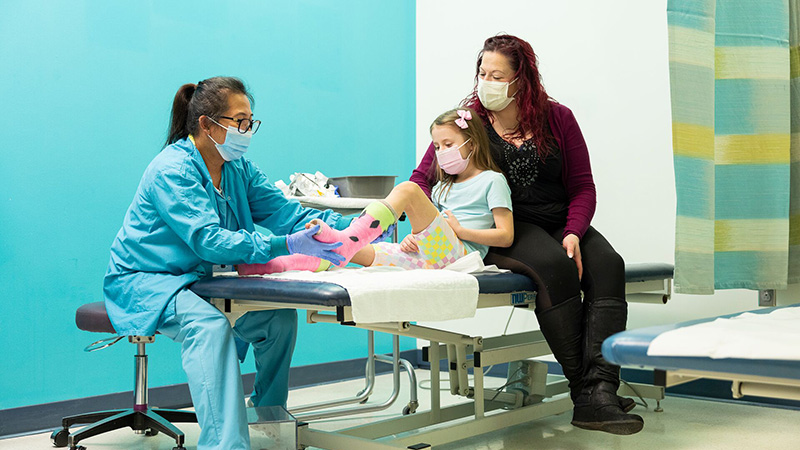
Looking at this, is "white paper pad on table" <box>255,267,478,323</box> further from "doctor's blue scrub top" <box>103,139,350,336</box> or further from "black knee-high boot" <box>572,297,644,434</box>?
"black knee-high boot" <box>572,297,644,434</box>

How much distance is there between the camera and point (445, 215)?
8.69ft

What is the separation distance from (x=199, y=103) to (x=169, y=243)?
0.45 m

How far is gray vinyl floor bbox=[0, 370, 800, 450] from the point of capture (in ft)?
8.43

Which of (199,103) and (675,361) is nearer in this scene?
(675,361)

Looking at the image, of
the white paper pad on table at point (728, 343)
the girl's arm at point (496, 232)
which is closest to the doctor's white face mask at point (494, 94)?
the girl's arm at point (496, 232)

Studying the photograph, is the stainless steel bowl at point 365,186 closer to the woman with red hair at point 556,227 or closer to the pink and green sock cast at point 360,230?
the woman with red hair at point 556,227

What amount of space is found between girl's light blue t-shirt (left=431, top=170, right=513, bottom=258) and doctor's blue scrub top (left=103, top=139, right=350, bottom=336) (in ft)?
2.31

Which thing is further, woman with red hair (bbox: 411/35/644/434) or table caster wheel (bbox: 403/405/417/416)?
table caster wheel (bbox: 403/405/417/416)

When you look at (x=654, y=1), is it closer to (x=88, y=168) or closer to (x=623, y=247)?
(x=623, y=247)

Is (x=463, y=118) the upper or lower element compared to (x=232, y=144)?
upper

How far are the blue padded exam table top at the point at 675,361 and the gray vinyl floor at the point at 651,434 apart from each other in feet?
4.42

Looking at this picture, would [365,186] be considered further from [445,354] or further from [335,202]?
[445,354]

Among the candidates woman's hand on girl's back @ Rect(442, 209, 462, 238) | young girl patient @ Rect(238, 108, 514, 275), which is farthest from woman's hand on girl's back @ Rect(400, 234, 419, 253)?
woman's hand on girl's back @ Rect(442, 209, 462, 238)

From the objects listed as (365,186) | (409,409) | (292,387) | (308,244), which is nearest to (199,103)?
(308,244)
